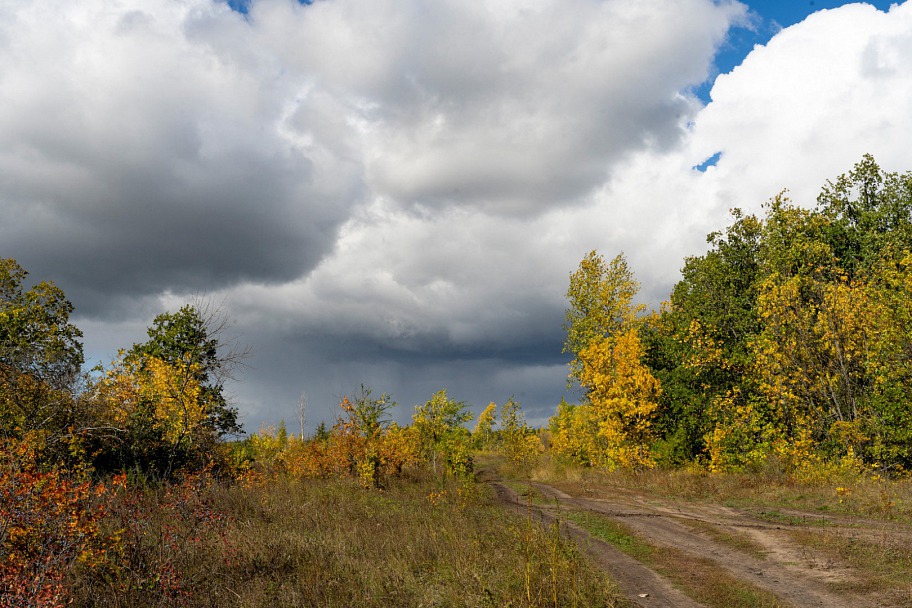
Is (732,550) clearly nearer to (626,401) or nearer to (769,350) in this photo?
(769,350)

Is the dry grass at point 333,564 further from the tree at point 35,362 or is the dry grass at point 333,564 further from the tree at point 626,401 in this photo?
the tree at point 626,401

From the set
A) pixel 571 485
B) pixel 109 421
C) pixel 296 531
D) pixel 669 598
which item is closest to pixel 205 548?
pixel 296 531

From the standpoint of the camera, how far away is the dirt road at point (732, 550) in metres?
9.81

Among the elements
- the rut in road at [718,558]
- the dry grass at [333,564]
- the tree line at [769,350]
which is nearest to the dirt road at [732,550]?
the rut in road at [718,558]

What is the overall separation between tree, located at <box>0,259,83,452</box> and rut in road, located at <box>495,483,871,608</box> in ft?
54.5

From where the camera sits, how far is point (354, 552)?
1136cm

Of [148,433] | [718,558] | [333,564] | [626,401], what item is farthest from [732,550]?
[148,433]

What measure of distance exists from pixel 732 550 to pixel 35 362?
23460 mm

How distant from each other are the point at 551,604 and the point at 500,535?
4.61m

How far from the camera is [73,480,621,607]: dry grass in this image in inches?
341

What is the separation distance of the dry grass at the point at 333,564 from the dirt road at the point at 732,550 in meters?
1.73

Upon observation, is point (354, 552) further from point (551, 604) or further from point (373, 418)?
point (373, 418)

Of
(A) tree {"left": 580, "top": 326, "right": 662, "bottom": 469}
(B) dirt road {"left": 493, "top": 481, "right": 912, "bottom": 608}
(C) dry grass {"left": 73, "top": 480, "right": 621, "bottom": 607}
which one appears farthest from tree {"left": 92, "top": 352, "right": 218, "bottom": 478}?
(A) tree {"left": 580, "top": 326, "right": 662, "bottom": 469}

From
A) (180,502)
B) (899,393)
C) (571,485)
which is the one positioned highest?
(899,393)
